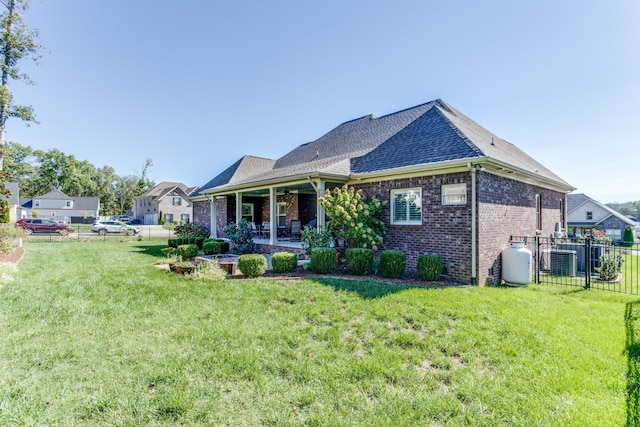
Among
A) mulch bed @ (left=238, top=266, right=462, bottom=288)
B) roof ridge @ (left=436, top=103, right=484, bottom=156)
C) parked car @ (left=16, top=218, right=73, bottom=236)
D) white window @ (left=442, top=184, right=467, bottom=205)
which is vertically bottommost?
mulch bed @ (left=238, top=266, right=462, bottom=288)

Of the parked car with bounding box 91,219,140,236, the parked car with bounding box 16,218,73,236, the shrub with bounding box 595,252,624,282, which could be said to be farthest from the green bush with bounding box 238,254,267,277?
the parked car with bounding box 16,218,73,236

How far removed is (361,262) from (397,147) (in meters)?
4.56

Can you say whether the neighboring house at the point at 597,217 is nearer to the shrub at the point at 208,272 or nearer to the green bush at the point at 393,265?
the green bush at the point at 393,265

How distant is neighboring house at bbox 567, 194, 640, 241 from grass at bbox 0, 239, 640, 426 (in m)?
38.6

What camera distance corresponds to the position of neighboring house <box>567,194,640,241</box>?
34531 millimetres

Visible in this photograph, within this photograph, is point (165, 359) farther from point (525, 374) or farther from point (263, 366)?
point (525, 374)

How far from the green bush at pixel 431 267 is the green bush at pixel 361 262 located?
141 centimetres

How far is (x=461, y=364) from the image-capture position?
151 inches

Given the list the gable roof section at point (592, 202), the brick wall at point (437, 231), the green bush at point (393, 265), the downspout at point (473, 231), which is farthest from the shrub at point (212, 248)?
the gable roof section at point (592, 202)

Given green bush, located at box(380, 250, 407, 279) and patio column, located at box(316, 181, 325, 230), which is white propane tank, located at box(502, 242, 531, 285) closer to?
green bush, located at box(380, 250, 407, 279)

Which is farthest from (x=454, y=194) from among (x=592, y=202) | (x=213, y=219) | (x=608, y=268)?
(x=592, y=202)

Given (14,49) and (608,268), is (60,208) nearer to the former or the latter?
(14,49)

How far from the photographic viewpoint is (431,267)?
790 centimetres

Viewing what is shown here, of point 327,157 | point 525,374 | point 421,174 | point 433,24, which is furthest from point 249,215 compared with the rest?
point 525,374
